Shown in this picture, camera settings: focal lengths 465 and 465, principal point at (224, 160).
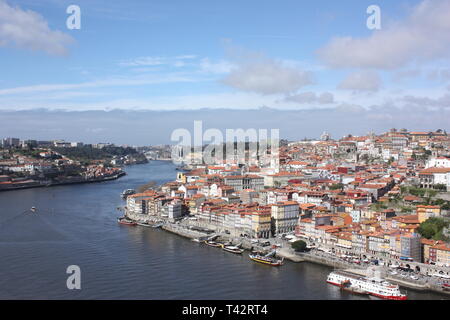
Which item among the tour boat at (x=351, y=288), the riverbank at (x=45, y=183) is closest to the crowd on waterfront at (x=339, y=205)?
the tour boat at (x=351, y=288)

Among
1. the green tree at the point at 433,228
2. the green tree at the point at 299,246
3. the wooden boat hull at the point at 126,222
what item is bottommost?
the wooden boat hull at the point at 126,222

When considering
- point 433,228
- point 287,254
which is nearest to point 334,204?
point 433,228

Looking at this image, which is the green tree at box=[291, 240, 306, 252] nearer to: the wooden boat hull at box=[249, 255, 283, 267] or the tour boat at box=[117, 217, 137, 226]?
the wooden boat hull at box=[249, 255, 283, 267]

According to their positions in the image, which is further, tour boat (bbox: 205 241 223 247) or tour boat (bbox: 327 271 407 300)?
tour boat (bbox: 205 241 223 247)

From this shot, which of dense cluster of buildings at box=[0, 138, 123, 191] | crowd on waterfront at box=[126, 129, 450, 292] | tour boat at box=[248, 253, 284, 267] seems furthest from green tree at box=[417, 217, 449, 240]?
dense cluster of buildings at box=[0, 138, 123, 191]

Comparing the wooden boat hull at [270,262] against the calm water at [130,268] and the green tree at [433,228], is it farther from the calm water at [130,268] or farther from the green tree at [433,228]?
the green tree at [433,228]

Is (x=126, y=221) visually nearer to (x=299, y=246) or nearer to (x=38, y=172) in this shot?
(x=299, y=246)

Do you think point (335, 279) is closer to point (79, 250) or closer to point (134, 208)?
point (79, 250)
